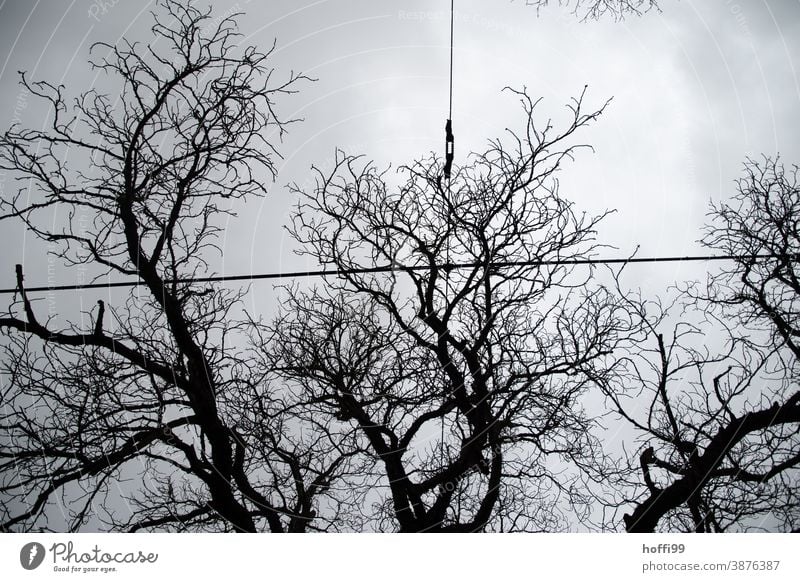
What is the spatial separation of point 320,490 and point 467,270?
109 cm

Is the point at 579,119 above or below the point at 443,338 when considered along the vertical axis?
above

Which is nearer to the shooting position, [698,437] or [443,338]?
[698,437]

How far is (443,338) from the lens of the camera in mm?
2238

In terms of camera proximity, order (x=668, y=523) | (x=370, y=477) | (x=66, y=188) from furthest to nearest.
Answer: (x=66, y=188) < (x=370, y=477) < (x=668, y=523)

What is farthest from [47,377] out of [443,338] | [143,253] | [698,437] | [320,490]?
[698,437]

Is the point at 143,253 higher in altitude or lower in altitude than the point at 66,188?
lower

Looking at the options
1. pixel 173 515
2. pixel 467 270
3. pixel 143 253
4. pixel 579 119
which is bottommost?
pixel 173 515

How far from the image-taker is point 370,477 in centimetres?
211

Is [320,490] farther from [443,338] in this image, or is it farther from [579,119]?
[579,119]

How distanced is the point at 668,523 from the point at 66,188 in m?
2.72
